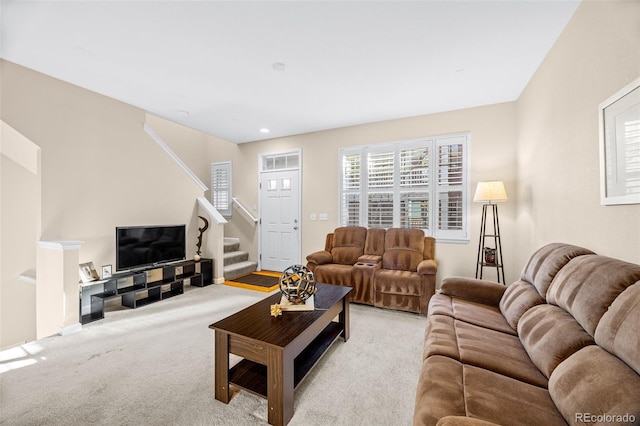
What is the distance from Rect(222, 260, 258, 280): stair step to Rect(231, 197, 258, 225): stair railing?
0.89m

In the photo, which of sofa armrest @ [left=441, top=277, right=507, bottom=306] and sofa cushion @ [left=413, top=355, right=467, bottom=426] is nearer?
sofa cushion @ [left=413, top=355, right=467, bottom=426]

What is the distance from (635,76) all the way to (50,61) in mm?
4663

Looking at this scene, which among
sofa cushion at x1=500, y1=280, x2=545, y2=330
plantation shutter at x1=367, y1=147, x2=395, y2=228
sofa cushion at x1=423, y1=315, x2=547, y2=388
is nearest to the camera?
sofa cushion at x1=423, y1=315, x2=547, y2=388

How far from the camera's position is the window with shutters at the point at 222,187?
5.94 m

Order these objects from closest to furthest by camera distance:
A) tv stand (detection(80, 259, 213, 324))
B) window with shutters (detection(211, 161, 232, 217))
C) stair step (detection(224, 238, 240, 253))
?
tv stand (detection(80, 259, 213, 324)) < stair step (detection(224, 238, 240, 253)) < window with shutters (detection(211, 161, 232, 217))

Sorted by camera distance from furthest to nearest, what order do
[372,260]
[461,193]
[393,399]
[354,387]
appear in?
[461,193] → [372,260] → [354,387] → [393,399]

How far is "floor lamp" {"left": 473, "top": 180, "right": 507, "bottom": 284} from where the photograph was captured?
3109 mm

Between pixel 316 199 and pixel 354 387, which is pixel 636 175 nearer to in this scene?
pixel 354 387

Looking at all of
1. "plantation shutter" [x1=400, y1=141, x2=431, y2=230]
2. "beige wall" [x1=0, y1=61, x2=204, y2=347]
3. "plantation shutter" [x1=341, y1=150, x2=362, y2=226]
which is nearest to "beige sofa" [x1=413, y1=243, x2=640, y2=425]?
"plantation shutter" [x1=400, y1=141, x2=431, y2=230]

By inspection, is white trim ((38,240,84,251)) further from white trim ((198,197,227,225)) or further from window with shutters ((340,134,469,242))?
window with shutters ((340,134,469,242))

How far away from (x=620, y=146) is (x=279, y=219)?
15.1ft

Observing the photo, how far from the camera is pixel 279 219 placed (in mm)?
5266

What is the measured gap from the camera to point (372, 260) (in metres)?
3.56

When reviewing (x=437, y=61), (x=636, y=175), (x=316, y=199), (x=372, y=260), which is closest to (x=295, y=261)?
(x=316, y=199)
